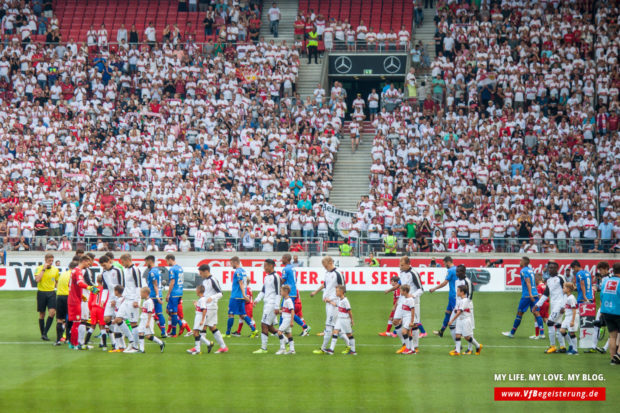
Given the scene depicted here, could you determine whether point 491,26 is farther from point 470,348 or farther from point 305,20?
point 470,348

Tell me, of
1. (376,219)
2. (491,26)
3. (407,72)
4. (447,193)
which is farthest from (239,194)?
(491,26)

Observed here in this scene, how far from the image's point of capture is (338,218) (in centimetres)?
3578

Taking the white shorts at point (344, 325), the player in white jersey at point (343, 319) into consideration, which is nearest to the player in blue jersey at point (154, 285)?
the player in white jersey at point (343, 319)

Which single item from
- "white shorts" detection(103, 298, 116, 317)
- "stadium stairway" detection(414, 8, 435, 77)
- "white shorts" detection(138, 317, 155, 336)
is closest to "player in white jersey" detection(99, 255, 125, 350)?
"white shorts" detection(103, 298, 116, 317)

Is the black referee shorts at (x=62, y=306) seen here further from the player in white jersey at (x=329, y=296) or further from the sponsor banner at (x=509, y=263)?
the sponsor banner at (x=509, y=263)

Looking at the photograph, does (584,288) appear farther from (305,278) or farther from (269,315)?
(305,278)

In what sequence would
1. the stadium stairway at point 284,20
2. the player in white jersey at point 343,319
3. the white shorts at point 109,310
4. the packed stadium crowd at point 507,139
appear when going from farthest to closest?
the stadium stairway at point 284,20
the packed stadium crowd at point 507,139
the white shorts at point 109,310
the player in white jersey at point 343,319

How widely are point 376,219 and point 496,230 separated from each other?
473 cm

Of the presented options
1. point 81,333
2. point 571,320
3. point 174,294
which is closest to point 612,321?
point 571,320

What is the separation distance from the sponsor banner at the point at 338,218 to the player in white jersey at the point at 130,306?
17.7 m

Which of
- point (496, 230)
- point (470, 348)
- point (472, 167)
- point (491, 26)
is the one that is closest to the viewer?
point (470, 348)

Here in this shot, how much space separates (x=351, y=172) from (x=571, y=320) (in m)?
22.3

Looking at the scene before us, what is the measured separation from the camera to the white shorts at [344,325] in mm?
17750

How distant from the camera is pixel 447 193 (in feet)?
117
